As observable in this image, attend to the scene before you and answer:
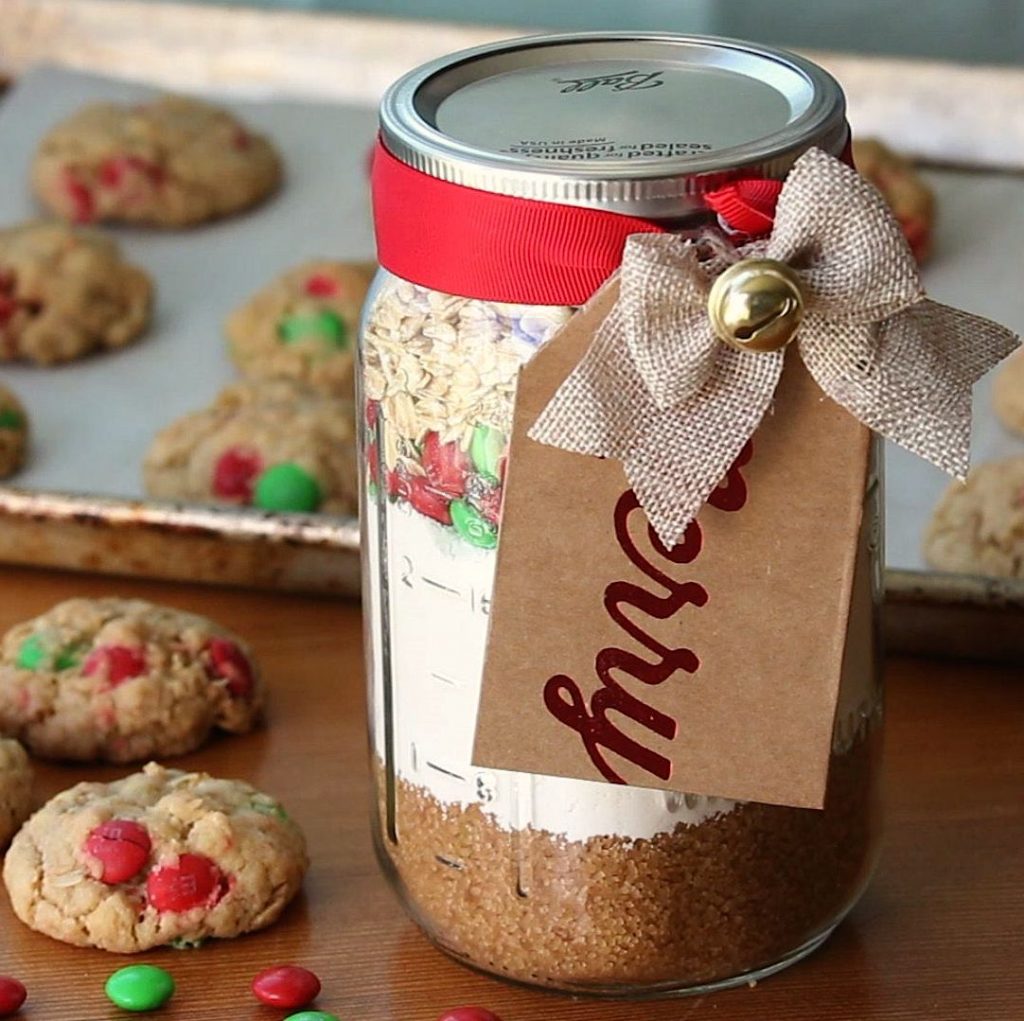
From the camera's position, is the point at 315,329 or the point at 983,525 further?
the point at 315,329

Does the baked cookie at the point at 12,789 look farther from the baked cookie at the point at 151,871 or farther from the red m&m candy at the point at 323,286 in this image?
the red m&m candy at the point at 323,286

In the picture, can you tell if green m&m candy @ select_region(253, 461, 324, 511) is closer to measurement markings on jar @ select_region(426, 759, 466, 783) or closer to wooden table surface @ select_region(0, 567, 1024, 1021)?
wooden table surface @ select_region(0, 567, 1024, 1021)

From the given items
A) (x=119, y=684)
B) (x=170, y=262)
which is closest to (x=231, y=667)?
(x=119, y=684)

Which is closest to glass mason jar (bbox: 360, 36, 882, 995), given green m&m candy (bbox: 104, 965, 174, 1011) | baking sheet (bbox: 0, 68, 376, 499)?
green m&m candy (bbox: 104, 965, 174, 1011)

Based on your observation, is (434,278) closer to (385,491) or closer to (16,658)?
(385,491)

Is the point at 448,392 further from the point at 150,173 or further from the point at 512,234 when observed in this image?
the point at 150,173

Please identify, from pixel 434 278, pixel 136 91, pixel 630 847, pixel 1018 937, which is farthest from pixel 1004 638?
pixel 136 91
